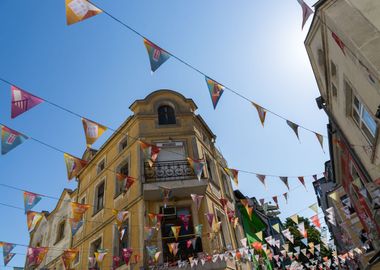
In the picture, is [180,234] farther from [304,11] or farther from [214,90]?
[304,11]

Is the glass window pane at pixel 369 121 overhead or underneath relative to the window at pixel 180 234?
overhead

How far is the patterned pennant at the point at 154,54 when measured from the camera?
6.06m

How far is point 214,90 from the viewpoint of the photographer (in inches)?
305

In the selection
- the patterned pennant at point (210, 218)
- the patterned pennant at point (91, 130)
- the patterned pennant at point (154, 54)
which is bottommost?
the patterned pennant at point (210, 218)

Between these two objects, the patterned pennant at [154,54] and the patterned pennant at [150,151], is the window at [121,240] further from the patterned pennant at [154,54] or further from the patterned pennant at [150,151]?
the patterned pennant at [154,54]

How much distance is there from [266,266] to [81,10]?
16627 millimetres

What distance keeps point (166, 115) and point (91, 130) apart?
7.68m

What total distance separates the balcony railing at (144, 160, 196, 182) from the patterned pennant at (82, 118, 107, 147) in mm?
4902

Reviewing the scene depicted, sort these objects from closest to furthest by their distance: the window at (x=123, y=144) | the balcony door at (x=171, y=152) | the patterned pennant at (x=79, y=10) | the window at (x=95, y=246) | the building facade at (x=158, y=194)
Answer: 1. the patterned pennant at (x=79, y=10)
2. the building facade at (x=158, y=194)
3. the balcony door at (x=171, y=152)
4. the window at (x=95, y=246)
5. the window at (x=123, y=144)

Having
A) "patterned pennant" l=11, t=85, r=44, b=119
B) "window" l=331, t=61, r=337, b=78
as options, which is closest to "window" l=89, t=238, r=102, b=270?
"patterned pennant" l=11, t=85, r=44, b=119

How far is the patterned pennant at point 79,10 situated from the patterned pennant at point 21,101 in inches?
84.5

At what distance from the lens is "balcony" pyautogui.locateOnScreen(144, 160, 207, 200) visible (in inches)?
447

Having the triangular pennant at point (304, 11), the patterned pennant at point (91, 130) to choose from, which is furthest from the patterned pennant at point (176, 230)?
the triangular pennant at point (304, 11)

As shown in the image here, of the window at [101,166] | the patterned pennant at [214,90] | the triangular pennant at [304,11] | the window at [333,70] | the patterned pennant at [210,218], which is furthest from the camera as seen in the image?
the window at [101,166]
